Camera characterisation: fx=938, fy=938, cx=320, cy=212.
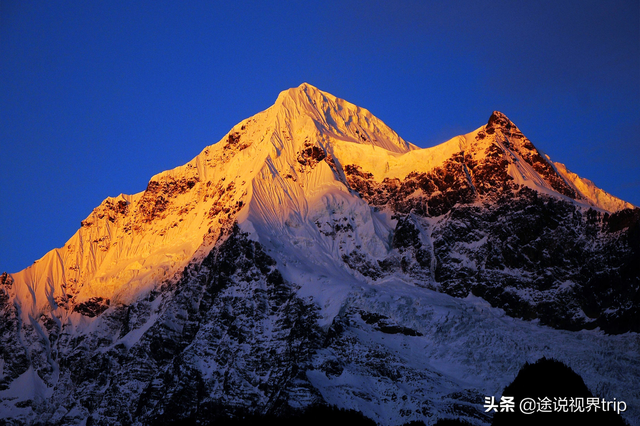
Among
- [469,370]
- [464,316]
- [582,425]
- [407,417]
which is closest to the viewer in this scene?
[582,425]

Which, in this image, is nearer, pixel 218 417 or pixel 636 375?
pixel 636 375

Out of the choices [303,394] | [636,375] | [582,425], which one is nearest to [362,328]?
[303,394]

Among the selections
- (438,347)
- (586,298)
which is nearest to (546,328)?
(586,298)

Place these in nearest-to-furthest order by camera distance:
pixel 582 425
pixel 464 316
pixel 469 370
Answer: pixel 582 425 → pixel 469 370 → pixel 464 316

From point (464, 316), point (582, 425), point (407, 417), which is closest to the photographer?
point (582, 425)

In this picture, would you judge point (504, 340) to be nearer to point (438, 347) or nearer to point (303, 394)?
point (438, 347)

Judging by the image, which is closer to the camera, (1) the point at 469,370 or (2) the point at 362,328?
(1) the point at 469,370

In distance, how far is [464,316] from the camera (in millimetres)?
191500

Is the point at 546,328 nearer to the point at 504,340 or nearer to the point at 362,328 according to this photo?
the point at 504,340

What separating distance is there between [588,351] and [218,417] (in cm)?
7385

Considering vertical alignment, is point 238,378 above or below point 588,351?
below

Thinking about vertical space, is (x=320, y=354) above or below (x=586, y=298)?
below

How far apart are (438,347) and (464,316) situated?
388 inches

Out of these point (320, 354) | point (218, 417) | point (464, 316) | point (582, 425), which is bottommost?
point (582, 425)
